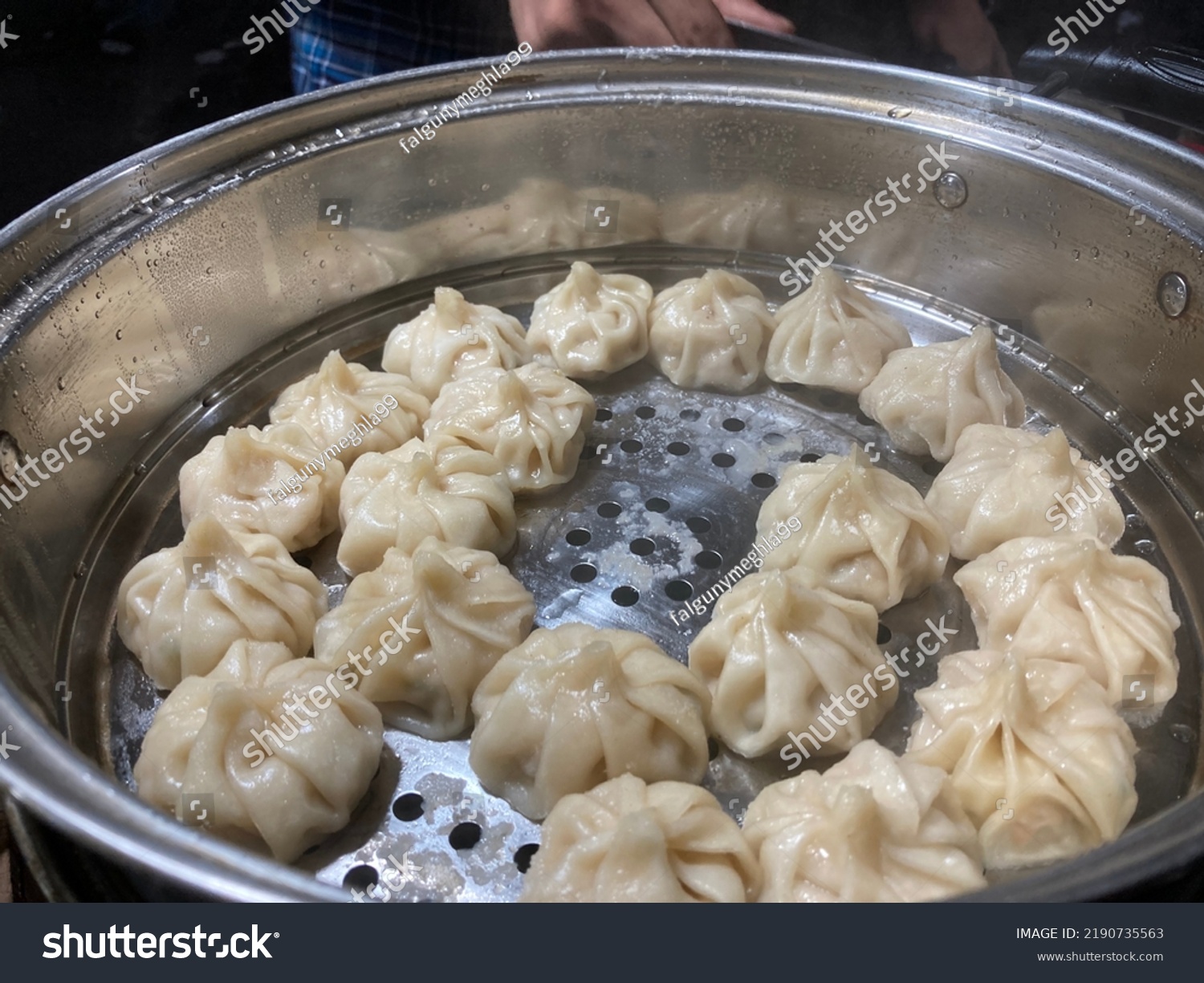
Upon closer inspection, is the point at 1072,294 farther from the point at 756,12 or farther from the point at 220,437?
the point at 220,437

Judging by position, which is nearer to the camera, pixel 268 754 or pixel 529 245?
pixel 268 754

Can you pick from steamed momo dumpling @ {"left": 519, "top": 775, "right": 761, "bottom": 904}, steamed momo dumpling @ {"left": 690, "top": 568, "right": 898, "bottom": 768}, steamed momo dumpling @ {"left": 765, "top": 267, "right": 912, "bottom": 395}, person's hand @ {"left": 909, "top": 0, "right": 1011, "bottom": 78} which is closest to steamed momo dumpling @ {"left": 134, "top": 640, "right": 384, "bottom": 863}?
steamed momo dumpling @ {"left": 519, "top": 775, "right": 761, "bottom": 904}

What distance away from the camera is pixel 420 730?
1.73 metres

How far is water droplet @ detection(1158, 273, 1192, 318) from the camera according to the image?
2.01m

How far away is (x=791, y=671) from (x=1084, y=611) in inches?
21.6

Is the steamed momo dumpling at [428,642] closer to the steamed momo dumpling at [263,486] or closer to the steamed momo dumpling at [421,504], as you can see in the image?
the steamed momo dumpling at [421,504]

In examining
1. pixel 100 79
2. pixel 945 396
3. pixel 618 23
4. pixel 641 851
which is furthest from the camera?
pixel 618 23

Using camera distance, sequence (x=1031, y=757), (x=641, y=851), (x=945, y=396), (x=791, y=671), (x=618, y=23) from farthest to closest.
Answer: (x=618, y=23) < (x=945, y=396) < (x=791, y=671) < (x=1031, y=757) < (x=641, y=851)

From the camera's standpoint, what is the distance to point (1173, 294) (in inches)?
80.1

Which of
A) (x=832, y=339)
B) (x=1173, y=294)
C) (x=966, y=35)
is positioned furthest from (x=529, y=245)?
(x=1173, y=294)

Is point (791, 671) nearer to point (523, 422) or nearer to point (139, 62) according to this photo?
point (523, 422)

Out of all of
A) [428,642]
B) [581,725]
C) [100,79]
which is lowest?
[581,725]

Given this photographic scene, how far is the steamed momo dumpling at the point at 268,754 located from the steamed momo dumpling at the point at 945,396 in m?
1.32

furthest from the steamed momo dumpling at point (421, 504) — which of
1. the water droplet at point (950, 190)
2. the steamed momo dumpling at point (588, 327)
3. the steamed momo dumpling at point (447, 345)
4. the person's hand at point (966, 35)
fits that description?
the person's hand at point (966, 35)
